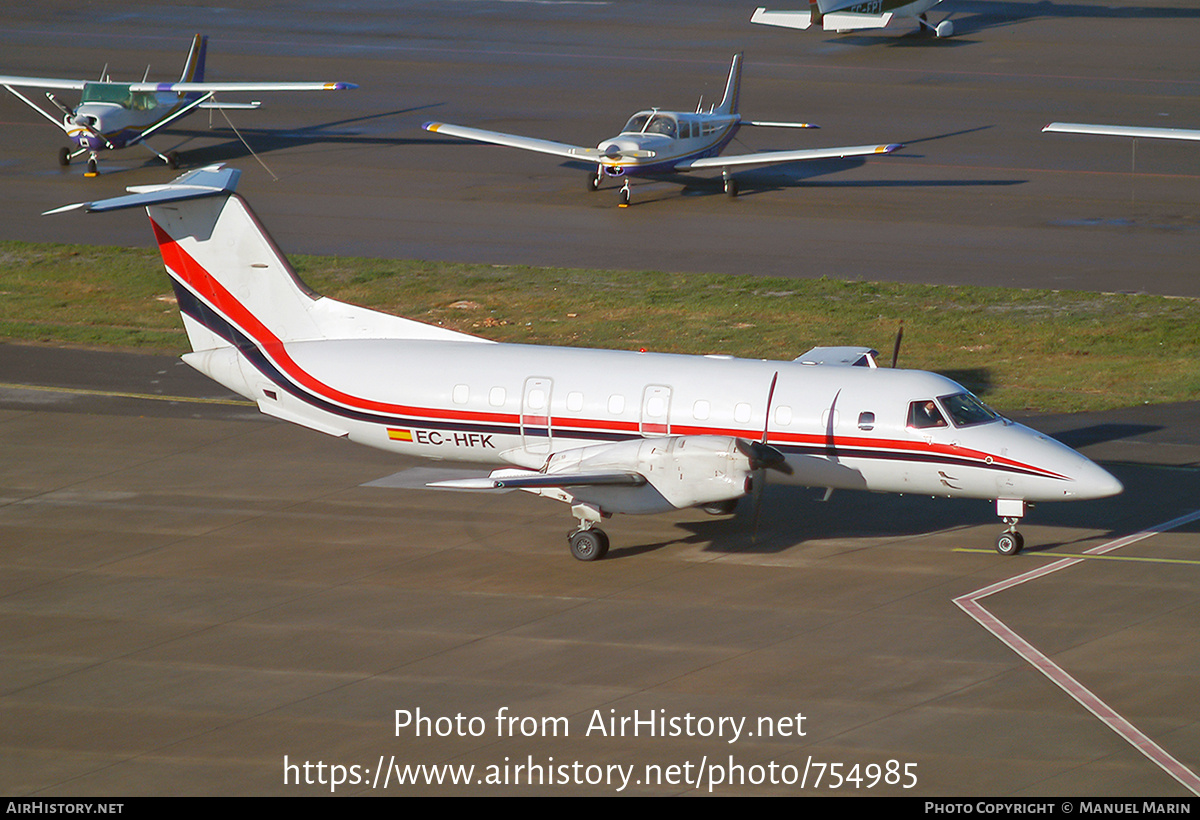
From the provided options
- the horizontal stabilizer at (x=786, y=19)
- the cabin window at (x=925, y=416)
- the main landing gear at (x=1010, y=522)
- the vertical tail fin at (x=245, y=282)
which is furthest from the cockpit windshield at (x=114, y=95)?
the main landing gear at (x=1010, y=522)

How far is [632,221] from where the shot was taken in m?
42.9

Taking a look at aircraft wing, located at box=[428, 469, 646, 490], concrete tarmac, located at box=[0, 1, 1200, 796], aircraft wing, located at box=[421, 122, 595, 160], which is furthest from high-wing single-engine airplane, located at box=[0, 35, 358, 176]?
aircraft wing, located at box=[428, 469, 646, 490]

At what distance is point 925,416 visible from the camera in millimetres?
21000

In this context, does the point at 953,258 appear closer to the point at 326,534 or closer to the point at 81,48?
the point at 326,534

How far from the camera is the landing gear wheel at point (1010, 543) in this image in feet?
70.4

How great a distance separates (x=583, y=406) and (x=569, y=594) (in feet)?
10.5

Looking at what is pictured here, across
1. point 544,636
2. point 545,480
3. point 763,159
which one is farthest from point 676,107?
point 544,636

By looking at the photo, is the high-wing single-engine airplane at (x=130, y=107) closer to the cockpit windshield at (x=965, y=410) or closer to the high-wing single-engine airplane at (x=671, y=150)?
the high-wing single-engine airplane at (x=671, y=150)

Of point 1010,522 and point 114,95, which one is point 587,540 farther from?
point 114,95

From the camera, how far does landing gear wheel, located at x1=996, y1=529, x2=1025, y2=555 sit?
70.4 feet

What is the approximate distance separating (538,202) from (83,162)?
17480mm

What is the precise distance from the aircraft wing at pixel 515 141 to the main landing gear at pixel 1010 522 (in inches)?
1020

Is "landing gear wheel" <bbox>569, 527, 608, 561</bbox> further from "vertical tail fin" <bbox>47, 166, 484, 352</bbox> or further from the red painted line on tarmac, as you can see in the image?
the red painted line on tarmac

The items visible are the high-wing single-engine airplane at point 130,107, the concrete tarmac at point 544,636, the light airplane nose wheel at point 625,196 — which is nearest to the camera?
the concrete tarmac at point 544,636
